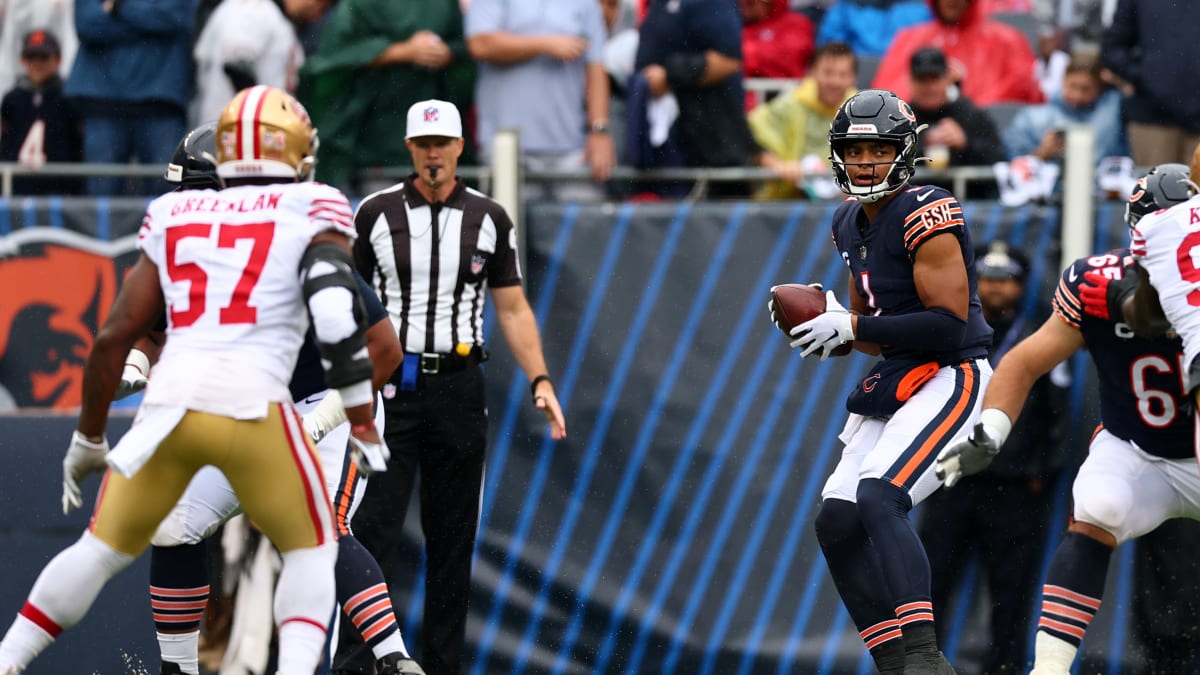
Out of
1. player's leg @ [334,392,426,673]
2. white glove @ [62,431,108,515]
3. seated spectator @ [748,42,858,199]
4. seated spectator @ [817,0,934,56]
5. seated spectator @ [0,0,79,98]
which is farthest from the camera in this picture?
seated spectator @ [817,0,934,56]

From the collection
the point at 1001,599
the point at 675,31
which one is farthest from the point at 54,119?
the point at 1001,599

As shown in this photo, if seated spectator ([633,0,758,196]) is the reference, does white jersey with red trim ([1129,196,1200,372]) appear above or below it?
below

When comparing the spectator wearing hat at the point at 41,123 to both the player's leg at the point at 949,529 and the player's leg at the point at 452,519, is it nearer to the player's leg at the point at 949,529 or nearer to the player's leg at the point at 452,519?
the player's leg at the point at 452,519

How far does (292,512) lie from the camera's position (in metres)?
4.57

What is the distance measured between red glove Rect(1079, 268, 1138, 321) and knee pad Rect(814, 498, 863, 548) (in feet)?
3.31

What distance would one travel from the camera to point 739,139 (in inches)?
313

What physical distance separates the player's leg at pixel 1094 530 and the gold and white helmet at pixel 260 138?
2775 mm

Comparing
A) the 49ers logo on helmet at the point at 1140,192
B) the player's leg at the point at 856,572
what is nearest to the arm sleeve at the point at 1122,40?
the 49ers logo on helmet at the point at 1140,192

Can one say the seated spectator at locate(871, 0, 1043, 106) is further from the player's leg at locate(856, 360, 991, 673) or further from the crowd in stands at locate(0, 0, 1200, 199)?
the player's leg at locate(856, 360, 991, 673)

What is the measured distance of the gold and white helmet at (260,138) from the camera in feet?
15.4

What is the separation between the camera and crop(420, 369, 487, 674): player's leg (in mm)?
6785

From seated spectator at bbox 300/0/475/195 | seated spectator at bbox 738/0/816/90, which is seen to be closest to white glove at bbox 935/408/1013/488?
seated spectator at bbox 300/0/475/195

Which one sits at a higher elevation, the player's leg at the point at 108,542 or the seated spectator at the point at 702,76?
the seated spectator at the point at 702,76

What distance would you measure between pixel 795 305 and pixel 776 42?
3.61 m
